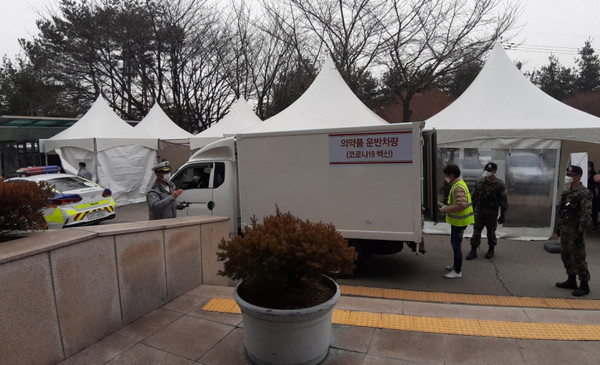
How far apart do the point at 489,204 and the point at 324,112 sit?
15.2ft

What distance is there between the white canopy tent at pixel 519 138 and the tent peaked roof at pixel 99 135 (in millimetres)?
11471

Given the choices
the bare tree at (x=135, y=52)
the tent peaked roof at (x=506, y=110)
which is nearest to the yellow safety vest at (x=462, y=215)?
the tent peaked roof at (x=506, y=110)

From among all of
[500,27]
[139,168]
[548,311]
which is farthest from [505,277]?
[500,27]

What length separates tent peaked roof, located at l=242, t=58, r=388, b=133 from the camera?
9188 millimetres

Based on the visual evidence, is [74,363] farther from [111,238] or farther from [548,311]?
[548,311]

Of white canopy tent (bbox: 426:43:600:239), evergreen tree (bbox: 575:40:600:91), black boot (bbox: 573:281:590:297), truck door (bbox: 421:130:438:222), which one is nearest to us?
black boot (bbox: 573:281:590:297)

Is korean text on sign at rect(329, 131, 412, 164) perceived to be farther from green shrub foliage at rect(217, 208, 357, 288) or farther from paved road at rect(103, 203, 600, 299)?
green shrub foliage at rect(217, 208, 357, 288)

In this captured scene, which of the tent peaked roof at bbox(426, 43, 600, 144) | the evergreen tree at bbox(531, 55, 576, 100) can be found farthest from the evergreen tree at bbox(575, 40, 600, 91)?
the tent peaked roof at bbox(426, 43, 600, 144)

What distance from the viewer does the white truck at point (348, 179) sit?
531 centimetres

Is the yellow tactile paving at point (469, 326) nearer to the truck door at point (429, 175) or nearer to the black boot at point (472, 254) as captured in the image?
the truck door at point (429, 175)

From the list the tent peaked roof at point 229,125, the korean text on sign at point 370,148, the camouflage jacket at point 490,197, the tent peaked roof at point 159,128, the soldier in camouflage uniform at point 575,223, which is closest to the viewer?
the soldier in camouflage uniform at point 575,223

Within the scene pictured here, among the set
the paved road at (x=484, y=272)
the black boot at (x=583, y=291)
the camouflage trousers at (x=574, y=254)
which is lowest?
the paved road at (x=484, y=272)

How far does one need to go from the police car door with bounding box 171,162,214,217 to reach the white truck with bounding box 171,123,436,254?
87 cm

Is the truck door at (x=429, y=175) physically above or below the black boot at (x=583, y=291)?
above
